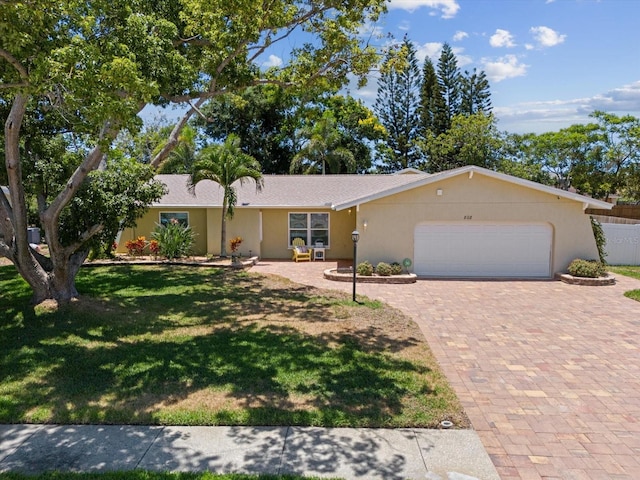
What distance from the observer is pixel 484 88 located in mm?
41969

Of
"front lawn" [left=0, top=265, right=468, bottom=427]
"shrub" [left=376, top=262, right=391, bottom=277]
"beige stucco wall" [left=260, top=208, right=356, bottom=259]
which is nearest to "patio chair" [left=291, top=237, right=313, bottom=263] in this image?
"beige stucco wall" [left=260, top=208, right=356, bottom=259]

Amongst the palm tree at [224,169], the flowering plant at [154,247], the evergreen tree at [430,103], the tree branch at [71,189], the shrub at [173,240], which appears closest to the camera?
the tree branch at [71,189]

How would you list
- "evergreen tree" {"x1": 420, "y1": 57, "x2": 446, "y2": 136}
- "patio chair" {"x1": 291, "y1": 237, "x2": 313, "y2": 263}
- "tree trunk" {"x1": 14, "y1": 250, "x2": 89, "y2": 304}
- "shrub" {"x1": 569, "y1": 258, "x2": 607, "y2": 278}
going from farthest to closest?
"evergreen tree" {"x1": 420, "y1": 57, "x2": 446, "y2": 136} < "patio chair" {"x1": 291, "y1": 237, "x2": 313, "y2": 263} < "shrub" {"x1": 569, "y1": 258, "x2": 607, "y2": 278} < "tree trunk" {"x1": 14, "y1": 250, "x2": 89, "y2": 304}

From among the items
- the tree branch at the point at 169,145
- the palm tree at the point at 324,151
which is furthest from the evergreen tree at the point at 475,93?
the tree branch at the point at 169,145

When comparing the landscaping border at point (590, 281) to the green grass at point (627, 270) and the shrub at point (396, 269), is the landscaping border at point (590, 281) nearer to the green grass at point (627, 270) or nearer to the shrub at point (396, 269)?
the green grass at point (627, 270)

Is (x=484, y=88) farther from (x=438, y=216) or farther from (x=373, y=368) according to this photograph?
(x=373, y=368)

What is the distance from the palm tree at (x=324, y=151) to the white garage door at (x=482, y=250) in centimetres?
1794

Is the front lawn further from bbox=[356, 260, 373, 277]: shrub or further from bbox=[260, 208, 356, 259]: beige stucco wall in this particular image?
bbox=[260, 208, 356, 259]: beige stucco wall

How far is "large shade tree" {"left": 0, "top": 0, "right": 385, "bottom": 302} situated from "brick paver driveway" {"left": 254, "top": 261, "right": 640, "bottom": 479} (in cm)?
675

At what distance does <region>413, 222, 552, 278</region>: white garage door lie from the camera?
16297 mm

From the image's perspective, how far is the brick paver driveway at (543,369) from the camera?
492 centimetres

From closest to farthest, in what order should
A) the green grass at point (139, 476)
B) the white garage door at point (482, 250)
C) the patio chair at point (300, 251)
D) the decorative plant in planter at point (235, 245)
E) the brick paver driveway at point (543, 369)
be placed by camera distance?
the green grass at point (139, 476)
the brick paver driveway at point (543, 369)
the white garage door at point (482, 250)
the decorative plant in planter at point (235, 245)
the patio chair at point (300, 251)

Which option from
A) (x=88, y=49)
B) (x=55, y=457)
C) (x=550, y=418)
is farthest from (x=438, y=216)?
(x=55, y=457)

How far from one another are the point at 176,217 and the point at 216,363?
14.4 meters
